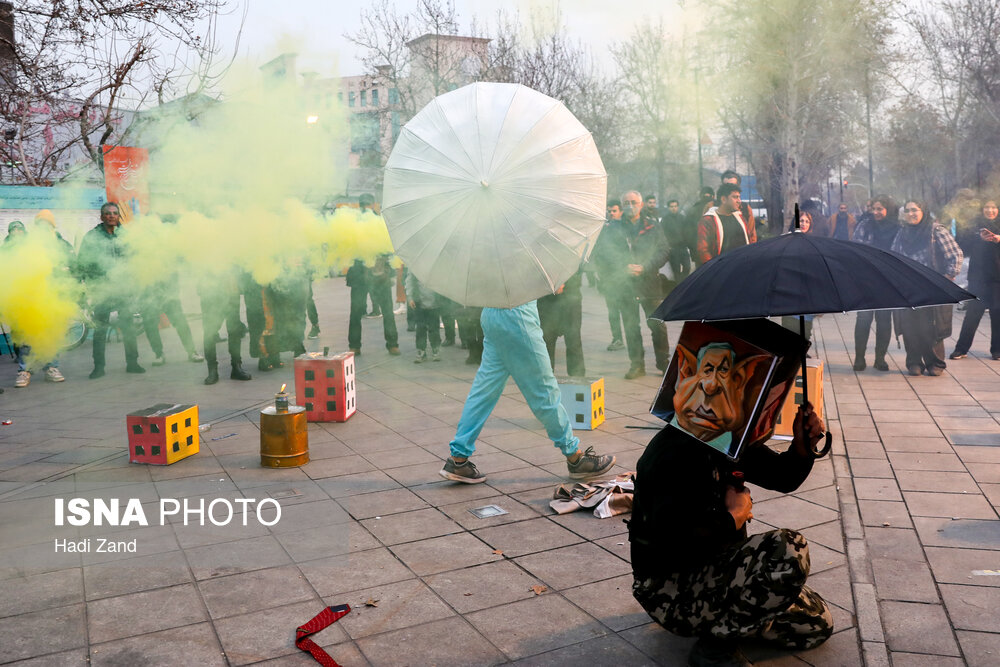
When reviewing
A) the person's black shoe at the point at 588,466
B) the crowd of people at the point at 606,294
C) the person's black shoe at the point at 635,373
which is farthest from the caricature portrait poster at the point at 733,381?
the person's black shoe at the point at 635,373

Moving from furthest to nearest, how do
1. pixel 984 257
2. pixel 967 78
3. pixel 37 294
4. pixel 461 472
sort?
pixel 967 78
pixel 984 257
pixel 37 294
pixel 461 472

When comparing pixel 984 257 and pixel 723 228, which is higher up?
pixel 723 228

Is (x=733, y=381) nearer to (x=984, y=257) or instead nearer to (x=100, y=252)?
(x=100, y=252)

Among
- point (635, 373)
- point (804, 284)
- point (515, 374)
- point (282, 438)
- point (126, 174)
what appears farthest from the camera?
point (126, 174)

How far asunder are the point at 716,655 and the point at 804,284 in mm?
1467

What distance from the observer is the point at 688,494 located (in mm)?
3230

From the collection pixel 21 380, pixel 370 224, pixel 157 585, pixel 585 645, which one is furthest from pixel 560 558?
pixel 21 380

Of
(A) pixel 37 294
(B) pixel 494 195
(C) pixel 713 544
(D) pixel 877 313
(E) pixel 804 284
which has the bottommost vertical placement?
(C) pixel 713 544

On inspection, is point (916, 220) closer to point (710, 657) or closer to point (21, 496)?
point (710, 657)

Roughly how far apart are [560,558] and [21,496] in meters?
3.82

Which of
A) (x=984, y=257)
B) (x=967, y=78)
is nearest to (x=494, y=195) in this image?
(x=984, y=257)

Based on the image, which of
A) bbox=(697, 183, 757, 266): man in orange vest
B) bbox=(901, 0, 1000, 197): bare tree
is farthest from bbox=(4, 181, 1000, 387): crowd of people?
bbox=(901, 0, 1000, 197): bare tree

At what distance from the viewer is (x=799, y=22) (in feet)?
32.7

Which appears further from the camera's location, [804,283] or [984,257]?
[984,257]
